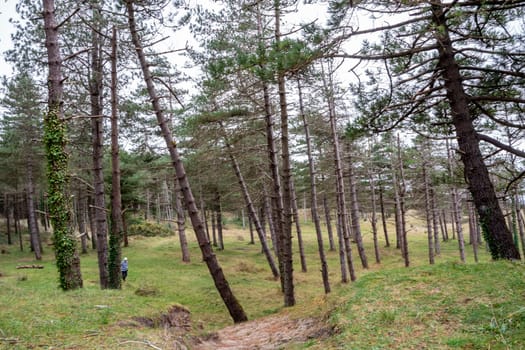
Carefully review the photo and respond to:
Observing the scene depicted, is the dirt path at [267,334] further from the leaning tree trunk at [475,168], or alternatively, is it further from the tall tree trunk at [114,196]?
the leaning tree trunk at [475,168]

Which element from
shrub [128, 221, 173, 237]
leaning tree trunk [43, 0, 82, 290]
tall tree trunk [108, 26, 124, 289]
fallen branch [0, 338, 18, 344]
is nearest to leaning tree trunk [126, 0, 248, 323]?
tall tree trunk [108, 26, 124, 289]

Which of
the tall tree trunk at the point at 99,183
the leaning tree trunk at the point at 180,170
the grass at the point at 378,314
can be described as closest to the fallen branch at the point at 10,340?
the grass at the point at 378,314

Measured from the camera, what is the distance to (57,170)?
7375 millimetres

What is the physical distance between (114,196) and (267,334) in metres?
5.87

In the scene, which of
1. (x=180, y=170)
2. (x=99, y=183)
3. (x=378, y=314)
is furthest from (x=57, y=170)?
(x=378, y=314)

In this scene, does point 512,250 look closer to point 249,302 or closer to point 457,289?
point 457,289

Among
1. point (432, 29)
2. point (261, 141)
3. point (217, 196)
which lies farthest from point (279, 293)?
point (217, 196)

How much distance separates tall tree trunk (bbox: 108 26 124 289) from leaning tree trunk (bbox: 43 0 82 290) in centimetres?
243

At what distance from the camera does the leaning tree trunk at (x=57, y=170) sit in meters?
7.34

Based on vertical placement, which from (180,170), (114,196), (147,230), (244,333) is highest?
(180,170)

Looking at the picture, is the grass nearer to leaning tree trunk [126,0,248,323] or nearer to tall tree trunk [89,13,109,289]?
leaning tree trunk [126,0,248,323]

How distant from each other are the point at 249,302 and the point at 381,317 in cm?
896

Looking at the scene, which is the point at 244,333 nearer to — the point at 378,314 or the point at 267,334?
the point at 267,334

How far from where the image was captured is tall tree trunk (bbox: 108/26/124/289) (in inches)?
398
